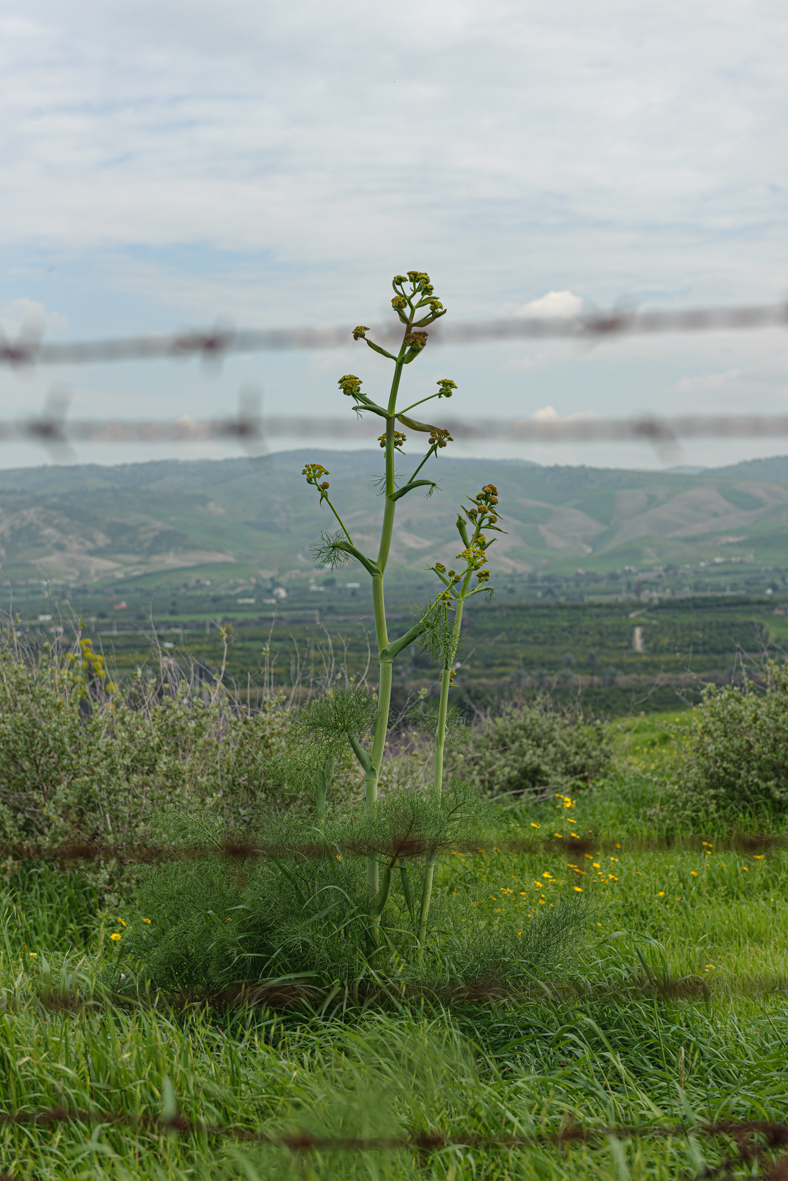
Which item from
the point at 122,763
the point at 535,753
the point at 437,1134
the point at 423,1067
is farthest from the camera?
the point at 535,753

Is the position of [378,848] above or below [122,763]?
above

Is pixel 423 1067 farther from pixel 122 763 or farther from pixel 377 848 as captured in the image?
pixel 122 763

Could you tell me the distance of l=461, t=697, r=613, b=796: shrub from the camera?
8.46 meters

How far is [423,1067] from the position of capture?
2615 mm

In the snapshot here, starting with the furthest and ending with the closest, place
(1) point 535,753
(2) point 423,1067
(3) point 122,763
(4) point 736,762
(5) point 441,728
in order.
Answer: (1) point 535,753, (4) point 736,762, (3) point 122,763, (5) point 441,728, (2) point 423,1067

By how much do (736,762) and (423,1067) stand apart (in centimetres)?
517

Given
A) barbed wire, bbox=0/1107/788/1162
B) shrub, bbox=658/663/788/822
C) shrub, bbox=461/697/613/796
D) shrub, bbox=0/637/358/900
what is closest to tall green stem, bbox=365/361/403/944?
barbed wire, bbox=0/1107/788/1162

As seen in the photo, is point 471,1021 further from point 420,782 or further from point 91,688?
point 91,688

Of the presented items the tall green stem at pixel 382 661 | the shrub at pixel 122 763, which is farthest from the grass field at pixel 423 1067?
the shrub at pixel 122 763

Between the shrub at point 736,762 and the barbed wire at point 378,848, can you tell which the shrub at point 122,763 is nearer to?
the barbed wire at point 378,848

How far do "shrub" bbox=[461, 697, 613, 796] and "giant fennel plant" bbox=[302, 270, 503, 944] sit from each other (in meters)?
5.01

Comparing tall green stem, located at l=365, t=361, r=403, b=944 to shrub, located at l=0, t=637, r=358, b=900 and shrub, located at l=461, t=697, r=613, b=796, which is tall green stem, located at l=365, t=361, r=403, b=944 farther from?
shrub, located at l=461, t=697, r=613, b=796

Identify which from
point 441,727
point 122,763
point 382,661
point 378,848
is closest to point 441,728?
point 441,727

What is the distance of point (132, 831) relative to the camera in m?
5.35
